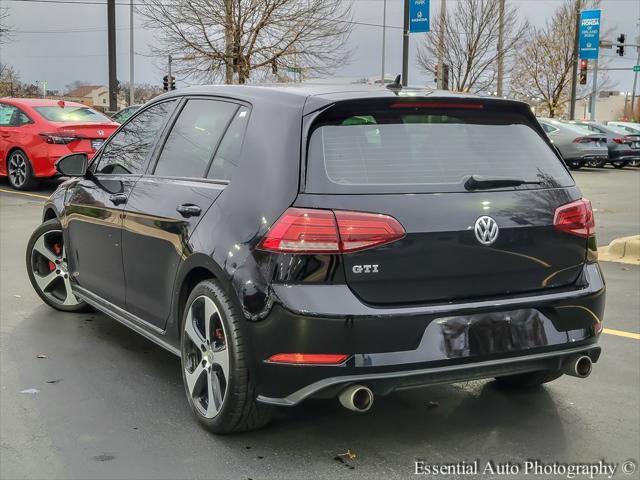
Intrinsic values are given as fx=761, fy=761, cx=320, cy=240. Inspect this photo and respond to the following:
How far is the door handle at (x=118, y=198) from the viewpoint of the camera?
4379mm

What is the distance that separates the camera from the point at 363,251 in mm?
3076

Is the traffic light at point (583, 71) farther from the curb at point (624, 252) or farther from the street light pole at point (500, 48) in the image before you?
the curb at point (624, 252)

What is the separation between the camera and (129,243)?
168 inches

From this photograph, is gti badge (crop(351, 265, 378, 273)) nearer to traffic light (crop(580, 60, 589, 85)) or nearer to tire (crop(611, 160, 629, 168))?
tire (crop(611, 160, 629, 168))

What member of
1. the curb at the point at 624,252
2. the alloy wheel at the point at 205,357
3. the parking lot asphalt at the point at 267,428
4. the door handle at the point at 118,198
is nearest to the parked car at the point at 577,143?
the curb at the point at 624,252

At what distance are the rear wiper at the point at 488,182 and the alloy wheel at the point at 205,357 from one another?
1.25 meters

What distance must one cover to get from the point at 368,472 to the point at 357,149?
137 cm

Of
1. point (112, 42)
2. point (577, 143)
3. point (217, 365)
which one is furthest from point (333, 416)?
point (577, 143)

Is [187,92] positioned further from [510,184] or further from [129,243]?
[510,184]

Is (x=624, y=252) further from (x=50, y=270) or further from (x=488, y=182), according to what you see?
(x=50, y=270)

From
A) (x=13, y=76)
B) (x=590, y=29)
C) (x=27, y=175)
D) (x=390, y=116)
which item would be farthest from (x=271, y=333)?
(x=13, y=76)

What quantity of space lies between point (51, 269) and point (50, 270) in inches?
0.6

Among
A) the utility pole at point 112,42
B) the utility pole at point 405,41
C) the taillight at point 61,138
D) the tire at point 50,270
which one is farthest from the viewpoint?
the utility pole at point 405,41

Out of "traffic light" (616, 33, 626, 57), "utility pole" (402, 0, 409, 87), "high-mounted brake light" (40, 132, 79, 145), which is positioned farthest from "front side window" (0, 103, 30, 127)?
"traffic light" (616, 33, 626, 57)
